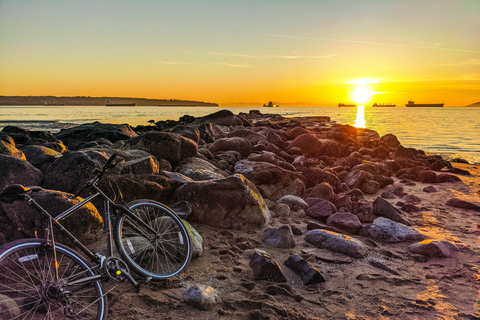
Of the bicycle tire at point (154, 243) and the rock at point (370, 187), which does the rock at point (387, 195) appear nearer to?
the rock at point (370, 187)

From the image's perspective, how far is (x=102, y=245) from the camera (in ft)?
15.2

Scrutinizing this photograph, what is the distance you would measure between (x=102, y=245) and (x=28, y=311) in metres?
1.66

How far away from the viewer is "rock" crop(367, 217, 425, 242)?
5832 mm

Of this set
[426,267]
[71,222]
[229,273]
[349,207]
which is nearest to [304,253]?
[229,273]

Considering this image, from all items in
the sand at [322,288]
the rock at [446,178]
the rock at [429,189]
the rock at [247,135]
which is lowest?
the sand at [322,288]

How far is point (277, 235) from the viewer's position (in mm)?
5418

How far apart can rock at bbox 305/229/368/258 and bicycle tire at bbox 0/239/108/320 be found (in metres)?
3.54

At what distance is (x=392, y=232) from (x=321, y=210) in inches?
59.6

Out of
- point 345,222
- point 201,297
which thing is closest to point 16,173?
point 201,297

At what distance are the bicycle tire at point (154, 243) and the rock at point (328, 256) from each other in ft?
6.68

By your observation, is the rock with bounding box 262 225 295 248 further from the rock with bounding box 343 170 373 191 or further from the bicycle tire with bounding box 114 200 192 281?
the rock with bounding box 343 170 373 191

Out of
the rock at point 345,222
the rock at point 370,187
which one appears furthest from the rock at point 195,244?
the rock at point 370,187

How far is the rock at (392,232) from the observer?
583 centimetres

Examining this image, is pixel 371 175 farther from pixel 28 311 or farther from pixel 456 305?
pixel 28 311
